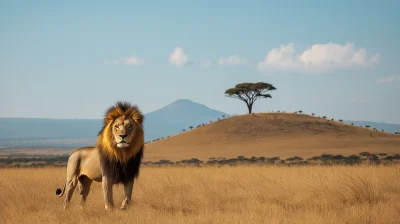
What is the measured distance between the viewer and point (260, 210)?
996 centimetres

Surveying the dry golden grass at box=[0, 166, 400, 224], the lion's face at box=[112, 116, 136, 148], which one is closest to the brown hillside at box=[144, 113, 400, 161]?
the dry golden grass at box=[0, 166, 400, 224]

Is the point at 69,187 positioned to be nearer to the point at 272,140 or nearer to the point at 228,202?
the point at 228,202

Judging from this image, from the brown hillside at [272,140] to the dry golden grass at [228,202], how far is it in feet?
128

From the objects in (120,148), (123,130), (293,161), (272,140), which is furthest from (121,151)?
(272,140)

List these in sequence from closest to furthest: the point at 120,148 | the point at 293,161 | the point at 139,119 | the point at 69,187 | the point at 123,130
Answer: the point at 123,130 < the point at 120,148 < the point at 139,119 < the point at 69,187 < the point at 293,161

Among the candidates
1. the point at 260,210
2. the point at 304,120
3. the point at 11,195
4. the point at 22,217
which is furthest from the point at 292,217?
the point at 304,120

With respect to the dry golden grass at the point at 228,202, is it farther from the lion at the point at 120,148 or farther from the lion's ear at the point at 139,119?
the lion's ear at the point at 139,119

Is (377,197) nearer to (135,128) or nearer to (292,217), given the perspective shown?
(292,217)

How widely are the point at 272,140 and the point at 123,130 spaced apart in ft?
183

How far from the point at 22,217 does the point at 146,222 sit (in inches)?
96.2

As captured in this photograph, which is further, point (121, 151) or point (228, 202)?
point (228, 202)

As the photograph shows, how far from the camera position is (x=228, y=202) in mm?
11328

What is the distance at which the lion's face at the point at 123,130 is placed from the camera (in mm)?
9547

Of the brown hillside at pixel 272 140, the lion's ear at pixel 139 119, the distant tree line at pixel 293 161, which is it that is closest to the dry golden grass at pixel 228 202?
the lion's ear at pixel 139 119
